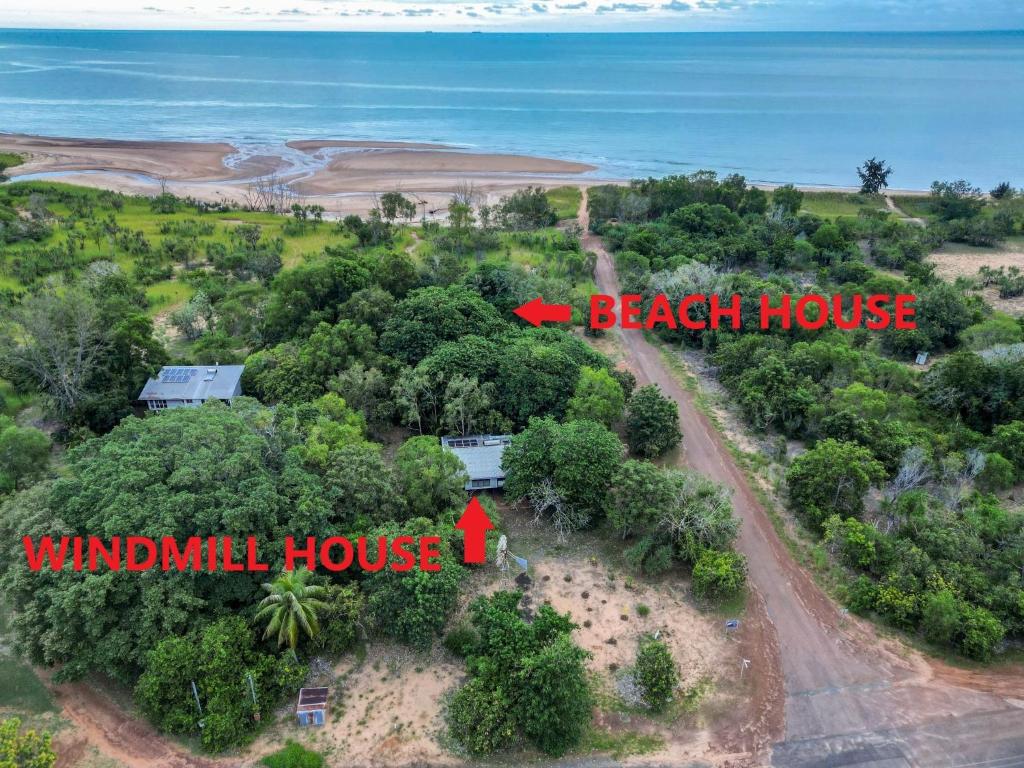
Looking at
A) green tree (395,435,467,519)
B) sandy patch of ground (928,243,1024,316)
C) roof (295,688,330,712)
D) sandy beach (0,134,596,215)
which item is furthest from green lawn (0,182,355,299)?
sandy patch of ground (928,243,1024,316)

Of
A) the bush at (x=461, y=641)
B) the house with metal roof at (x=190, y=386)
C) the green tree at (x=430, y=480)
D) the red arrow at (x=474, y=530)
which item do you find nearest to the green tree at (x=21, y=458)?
the house with metal roof at (x=190, y=386)

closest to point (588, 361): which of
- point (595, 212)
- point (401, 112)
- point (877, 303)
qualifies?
point (877, 303)

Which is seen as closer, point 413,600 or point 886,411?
point 413,600

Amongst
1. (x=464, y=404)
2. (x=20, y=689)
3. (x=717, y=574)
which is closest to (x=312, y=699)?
(x=20, y=689)

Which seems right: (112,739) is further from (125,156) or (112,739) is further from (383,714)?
(125,156)

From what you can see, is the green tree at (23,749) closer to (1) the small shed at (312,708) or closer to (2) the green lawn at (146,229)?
(1) the small shed at (312,708)

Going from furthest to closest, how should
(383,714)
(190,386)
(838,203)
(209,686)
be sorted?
(838,203)
(190,386)
(383,714)
(209,686)

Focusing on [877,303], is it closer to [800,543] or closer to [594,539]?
[800,543]

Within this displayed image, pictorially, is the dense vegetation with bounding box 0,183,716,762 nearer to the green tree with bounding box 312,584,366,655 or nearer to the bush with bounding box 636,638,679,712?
the green tree with bounding box 312,584,366,655
